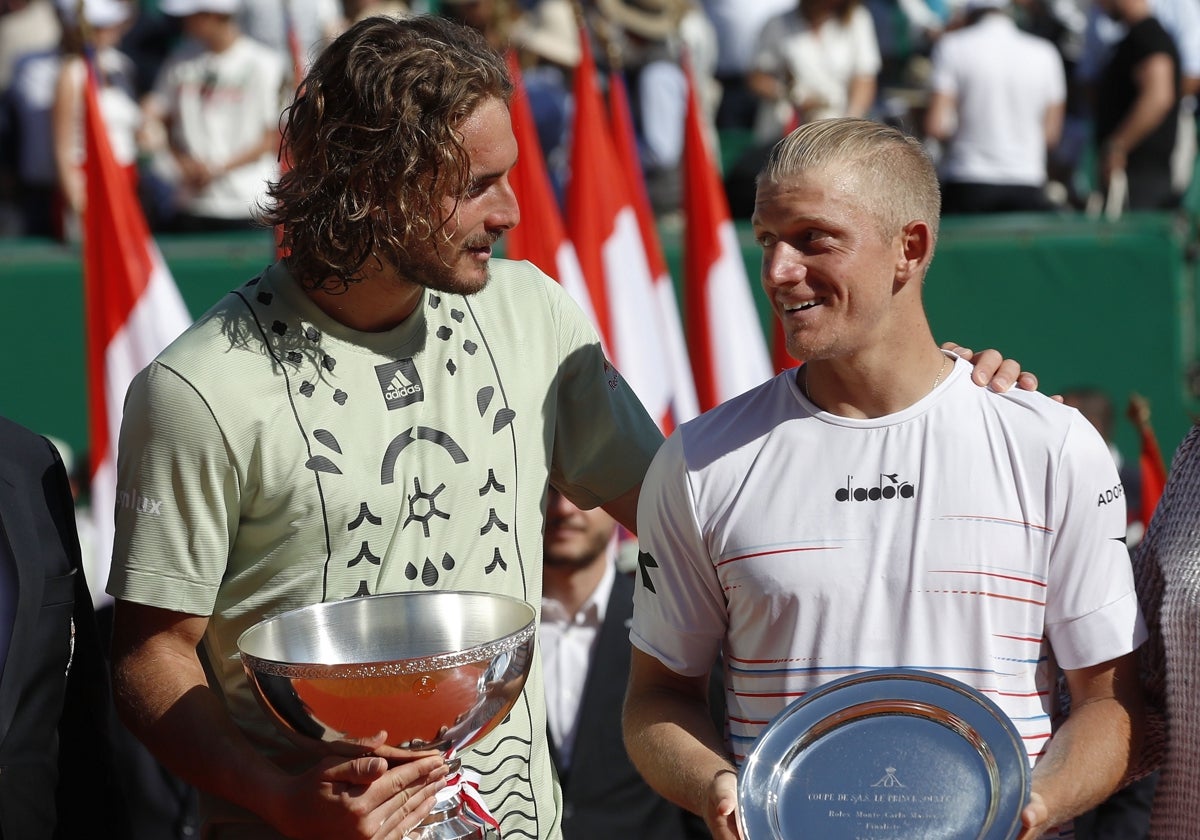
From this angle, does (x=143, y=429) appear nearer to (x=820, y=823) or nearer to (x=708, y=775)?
(x=708, y=775)

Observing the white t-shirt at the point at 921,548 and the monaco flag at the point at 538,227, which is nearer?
the white t-shirt at the point at 921,548

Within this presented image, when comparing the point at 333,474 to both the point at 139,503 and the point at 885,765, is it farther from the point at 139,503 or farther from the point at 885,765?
the point at 885,765

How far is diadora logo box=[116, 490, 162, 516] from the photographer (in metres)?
2.48

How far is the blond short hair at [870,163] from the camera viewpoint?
97.5 inches

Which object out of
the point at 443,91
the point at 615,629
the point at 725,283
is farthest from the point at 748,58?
the point at 443,91

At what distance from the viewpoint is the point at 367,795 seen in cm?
219

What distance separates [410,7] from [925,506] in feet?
24.5

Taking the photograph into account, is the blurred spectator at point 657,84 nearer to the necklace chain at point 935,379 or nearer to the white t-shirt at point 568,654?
the white t-shirt at point 568,654

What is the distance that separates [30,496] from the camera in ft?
8.61

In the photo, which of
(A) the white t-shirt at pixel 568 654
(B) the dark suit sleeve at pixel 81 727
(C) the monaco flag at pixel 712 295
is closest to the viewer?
(B) the dark suit sleeve at pixel 81 727

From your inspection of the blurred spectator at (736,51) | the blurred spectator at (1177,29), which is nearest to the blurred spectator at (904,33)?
the blurred spectator at (736,51)

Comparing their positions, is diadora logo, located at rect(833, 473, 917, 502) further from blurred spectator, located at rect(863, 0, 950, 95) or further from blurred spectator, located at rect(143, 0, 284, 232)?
blurred spectator, located at rect(863, 0, 950, 95)

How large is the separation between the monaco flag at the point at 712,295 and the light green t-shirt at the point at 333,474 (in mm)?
4243

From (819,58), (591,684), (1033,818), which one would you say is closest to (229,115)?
(819,58)
